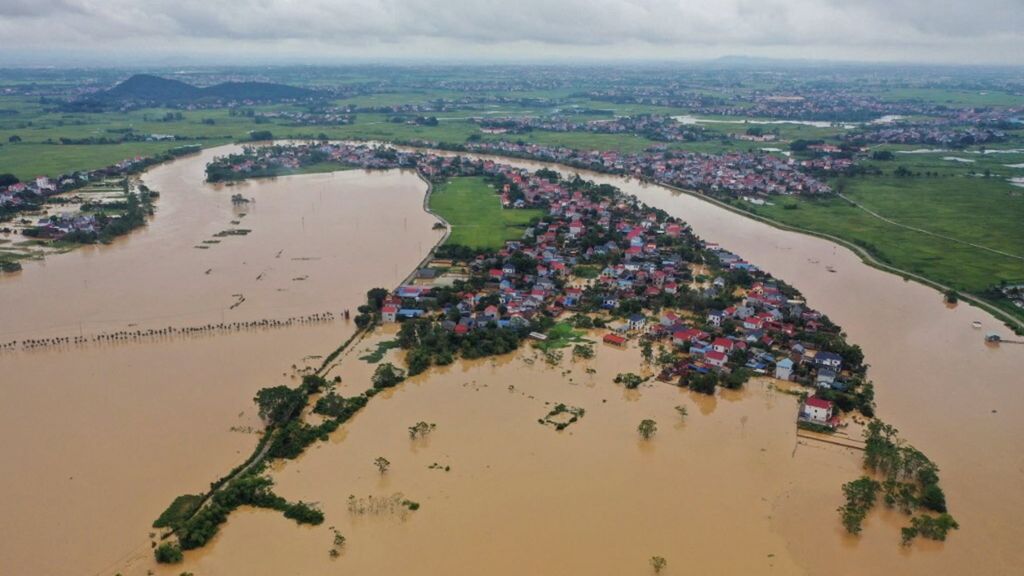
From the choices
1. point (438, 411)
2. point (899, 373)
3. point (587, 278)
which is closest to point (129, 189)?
point (587, 278)

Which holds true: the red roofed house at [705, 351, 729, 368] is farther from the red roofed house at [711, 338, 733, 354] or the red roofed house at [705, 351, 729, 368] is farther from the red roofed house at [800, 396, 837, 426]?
the red roofed house at [800, 396, 837, 426]

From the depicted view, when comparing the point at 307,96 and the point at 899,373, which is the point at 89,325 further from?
the point at 307,96

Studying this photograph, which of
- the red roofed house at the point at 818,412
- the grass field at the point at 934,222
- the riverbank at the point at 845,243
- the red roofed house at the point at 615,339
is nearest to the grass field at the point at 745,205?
the grass field at the point at 934,222

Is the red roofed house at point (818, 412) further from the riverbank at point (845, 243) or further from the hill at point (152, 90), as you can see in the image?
the hill at point (152, 90)

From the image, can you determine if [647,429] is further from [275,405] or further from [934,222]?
[934,222]

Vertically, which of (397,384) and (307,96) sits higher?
(307,96)

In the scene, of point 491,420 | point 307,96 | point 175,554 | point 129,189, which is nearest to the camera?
point 175,554
